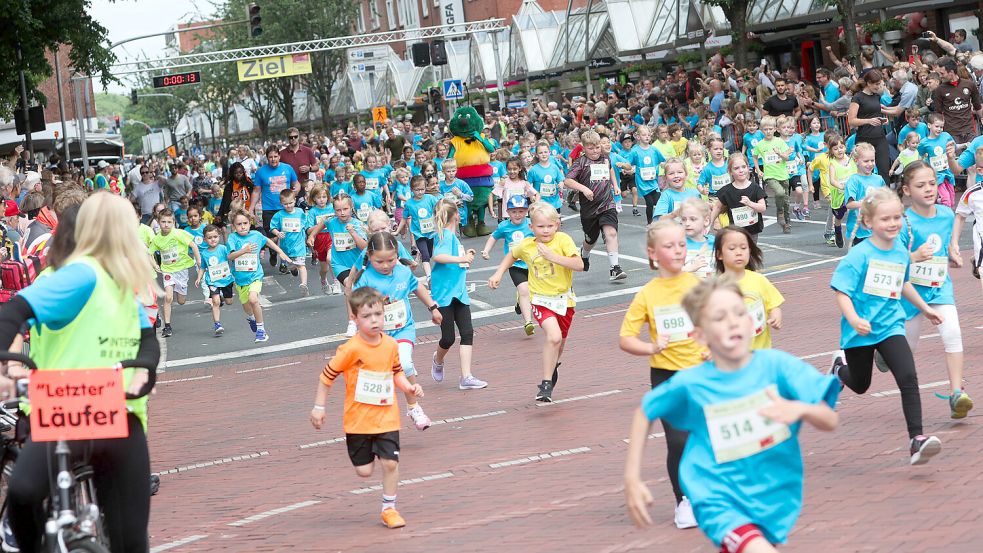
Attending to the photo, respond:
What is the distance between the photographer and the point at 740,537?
4664 millimetres

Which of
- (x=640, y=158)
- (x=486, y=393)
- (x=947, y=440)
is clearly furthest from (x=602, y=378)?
(x=640, y=158)

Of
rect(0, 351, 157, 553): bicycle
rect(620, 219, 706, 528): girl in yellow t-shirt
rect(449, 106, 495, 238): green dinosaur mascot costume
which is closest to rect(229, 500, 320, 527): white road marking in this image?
rect(620, 219, 706, 528): girl in yellow t-shirt

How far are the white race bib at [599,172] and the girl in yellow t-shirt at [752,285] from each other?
1084 centimetres

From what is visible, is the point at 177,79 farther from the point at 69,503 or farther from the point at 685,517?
the point at 69,503

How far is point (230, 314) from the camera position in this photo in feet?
65.8

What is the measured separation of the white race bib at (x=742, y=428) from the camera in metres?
4.66

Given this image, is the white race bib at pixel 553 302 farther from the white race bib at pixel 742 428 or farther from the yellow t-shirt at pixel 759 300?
the white race bib at pixel 742 428

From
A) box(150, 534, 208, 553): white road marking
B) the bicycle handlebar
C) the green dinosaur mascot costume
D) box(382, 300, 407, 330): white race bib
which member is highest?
the green dinosaur mascot costume

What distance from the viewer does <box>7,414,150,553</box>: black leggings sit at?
203 inches

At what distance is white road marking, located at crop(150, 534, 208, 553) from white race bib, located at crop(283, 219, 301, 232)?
13040mm

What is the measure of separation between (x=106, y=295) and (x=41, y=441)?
0.57 meters

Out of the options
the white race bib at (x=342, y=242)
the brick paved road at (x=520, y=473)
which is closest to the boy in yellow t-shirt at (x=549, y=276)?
the brick paved road at (x=520, y=473)

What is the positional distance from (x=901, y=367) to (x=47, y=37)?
23011mm

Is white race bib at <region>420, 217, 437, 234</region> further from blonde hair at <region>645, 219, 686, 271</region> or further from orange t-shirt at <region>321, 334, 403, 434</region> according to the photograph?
blonde hair at <region>645, 219, 686, 271</region>
